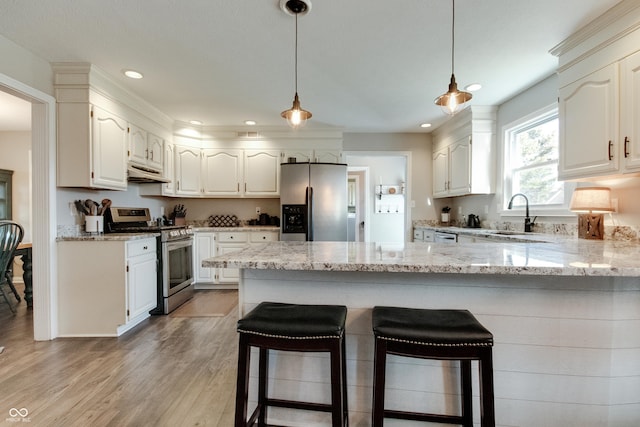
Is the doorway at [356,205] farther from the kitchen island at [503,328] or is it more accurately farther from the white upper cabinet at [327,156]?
the kitchen island at [503,328]

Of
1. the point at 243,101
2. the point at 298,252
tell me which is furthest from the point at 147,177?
the point at 298,252

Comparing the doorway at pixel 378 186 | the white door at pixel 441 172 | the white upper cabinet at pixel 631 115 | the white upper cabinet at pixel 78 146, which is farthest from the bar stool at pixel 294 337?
the doorway at pixel 378 186

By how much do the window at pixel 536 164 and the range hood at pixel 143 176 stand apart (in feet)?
13.6

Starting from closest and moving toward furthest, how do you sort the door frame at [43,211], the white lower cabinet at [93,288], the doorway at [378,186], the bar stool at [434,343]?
the bar stool at [434,343] < the door frame at [43,211] < the white lower cabinet at [93,288] < the doorway at [378,186]

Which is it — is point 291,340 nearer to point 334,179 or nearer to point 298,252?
point 298,252

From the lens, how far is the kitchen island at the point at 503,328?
128cm

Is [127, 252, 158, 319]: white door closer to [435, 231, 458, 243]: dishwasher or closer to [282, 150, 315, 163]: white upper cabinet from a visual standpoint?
[282, 150, 315, 163]: white upper cabinet

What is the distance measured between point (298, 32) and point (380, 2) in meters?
0.60

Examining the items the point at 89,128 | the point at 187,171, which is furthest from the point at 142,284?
the point at 187,171

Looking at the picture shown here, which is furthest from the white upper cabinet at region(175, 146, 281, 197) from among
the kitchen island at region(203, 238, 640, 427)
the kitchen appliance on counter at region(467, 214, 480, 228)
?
the kitchen island at region(203, 238, 640, 427)

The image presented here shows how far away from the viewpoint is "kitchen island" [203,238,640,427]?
1.28 m

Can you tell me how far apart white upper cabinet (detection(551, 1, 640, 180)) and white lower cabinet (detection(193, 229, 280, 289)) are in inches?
129

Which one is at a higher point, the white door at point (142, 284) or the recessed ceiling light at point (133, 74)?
the recessed ceiling light at point (133, 74)

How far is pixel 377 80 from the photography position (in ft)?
9.33
